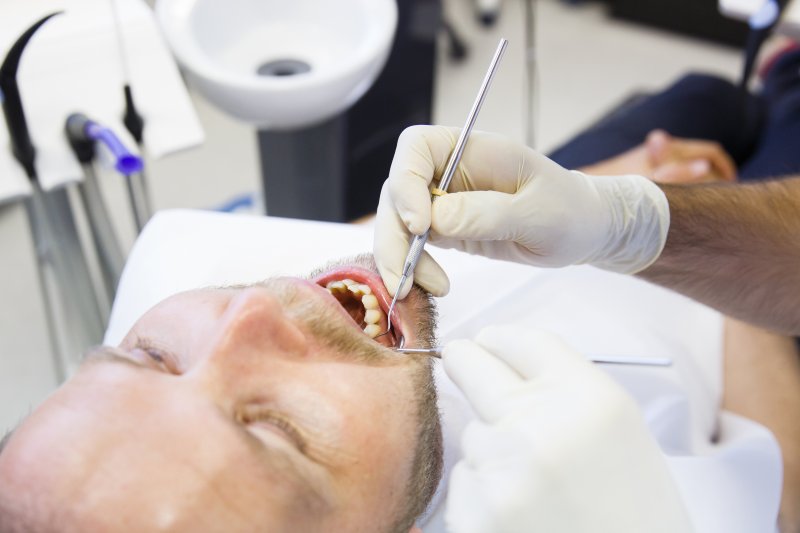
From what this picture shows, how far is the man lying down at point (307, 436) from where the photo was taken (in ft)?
2.47

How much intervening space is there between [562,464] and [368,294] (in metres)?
0.39

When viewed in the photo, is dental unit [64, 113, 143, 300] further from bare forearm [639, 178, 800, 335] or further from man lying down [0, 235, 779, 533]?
bare forearm [639, 178, 800, 335]

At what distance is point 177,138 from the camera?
1.31 meters

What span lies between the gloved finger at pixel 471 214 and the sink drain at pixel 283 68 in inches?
27.9

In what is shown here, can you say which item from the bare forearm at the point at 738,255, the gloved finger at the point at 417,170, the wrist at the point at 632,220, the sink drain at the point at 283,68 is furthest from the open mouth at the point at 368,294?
the sink drain at the point at 283,68

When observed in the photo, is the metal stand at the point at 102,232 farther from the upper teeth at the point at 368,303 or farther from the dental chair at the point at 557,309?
the upper teeth at the point at 368,303

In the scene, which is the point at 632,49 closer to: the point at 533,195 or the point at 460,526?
the point at 533,195

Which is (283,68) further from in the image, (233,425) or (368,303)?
(233,425)

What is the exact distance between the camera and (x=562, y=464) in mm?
781

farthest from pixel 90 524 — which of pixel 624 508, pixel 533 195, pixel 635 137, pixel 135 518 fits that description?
pixel 635 137

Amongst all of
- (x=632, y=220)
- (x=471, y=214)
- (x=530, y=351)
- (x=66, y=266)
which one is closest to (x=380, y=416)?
(x=530, y=351)

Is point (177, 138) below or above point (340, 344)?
above

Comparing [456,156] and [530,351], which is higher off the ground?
[456,156]

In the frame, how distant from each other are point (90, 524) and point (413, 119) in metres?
1.71
